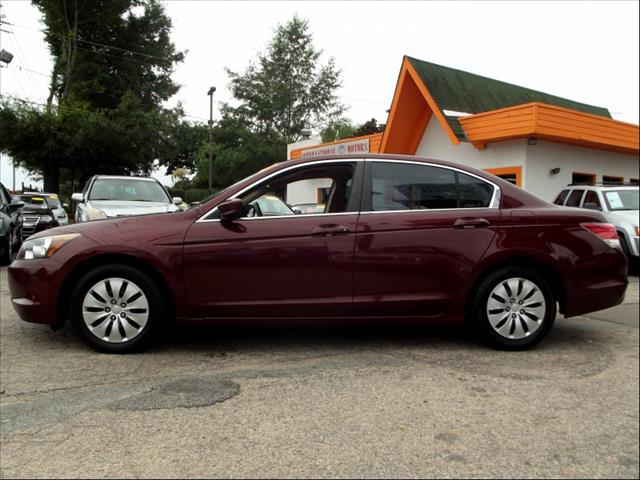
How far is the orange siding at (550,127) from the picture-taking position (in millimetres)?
12406

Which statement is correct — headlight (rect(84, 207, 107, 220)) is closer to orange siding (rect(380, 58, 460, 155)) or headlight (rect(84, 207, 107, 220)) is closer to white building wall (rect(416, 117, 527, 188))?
white building wall (rect(416, 117, 527, 188))

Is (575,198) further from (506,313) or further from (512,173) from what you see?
(506,313)

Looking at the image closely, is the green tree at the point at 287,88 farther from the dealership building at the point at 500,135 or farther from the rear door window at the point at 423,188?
the rear door window at the point at 423,188

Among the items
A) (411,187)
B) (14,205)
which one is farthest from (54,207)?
(411,187)

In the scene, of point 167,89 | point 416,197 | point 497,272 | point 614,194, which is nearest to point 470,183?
point 416,197

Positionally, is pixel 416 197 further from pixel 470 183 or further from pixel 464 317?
pixel 464 317

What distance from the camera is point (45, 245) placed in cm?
397

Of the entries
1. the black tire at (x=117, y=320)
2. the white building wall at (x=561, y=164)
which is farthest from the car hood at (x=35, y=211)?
the white building wall at (x=561, y=164)

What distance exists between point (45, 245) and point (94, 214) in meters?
4.54

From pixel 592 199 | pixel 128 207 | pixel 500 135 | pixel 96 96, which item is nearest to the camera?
pixel 128 207

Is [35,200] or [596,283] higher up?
[35,200]

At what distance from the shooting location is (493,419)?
2951 millimetres

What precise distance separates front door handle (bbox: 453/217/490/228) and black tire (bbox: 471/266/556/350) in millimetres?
398

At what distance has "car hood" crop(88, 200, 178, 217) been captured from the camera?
8.17 metres
